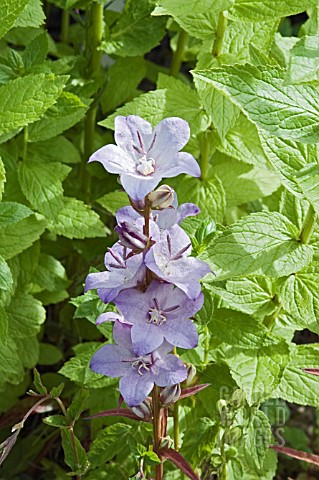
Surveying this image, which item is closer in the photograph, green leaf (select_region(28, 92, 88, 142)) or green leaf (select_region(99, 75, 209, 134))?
green leaf (select_region(99, 75, 209, 134))

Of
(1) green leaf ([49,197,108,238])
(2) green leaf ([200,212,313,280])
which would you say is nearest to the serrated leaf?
(1) green leaf ([49,197,108,238])

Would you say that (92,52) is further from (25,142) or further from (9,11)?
(9,11)

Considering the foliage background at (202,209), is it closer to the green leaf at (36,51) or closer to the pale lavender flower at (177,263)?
the green leaf at (36,51)

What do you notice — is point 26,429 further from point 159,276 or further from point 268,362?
point 159,276

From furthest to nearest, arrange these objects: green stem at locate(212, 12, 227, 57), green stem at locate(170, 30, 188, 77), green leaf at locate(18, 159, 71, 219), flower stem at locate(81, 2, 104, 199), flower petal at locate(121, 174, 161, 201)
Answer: green stem at locate(170, 30, 188, 77) < flower stem at locate(81, 2, 104, 199) < green leaf at locate(18, 159, 71, 219) < green stem at locate(212, 12, 227, 57) < flower petal at locate(121, 174, 161, 201)

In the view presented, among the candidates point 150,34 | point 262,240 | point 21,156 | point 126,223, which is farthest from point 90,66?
point 126,223

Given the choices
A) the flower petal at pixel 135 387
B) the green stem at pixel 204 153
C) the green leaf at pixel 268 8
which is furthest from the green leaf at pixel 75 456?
the green leaf at pixel 268 8

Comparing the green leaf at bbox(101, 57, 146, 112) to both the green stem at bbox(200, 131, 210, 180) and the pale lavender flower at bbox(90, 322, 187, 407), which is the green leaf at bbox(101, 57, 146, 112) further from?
the pale lavender flower at bbox(90, 322, 187, 407)
